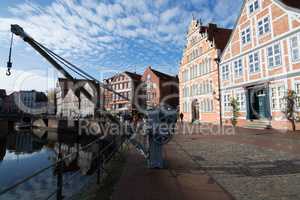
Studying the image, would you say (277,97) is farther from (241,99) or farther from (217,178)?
(217,178)

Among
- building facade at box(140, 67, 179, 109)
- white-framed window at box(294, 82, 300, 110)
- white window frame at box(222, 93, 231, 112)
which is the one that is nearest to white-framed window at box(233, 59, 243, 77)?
white window frame at box(222, 93, 231, 112)

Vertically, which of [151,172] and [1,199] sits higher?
[151,172]

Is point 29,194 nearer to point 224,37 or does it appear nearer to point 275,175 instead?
point 275,175

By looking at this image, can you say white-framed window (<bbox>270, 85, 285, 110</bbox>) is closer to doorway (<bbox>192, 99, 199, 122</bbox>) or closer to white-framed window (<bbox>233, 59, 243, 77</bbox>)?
white-framed window (<bbox>233, 59, 243, 77</bbox>)

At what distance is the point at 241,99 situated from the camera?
883 inches

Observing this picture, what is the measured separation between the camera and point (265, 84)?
1891 centimetres

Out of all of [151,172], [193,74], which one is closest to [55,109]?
[193,74]

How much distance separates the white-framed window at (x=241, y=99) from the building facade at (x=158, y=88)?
26695 millimetres

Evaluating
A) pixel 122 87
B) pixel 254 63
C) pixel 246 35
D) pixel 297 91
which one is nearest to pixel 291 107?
pixel 297 91

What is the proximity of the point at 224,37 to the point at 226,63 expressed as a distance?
7.06 meters

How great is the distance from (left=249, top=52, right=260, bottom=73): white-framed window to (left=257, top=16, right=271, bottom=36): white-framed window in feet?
6.42

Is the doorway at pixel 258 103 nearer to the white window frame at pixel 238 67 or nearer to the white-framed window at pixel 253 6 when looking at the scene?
the white window frame at pixel 238 67

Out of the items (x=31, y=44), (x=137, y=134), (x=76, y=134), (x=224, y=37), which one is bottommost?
(x=76, y=134)

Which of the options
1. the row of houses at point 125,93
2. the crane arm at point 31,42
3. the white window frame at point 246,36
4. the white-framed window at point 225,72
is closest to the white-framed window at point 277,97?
the white window frame at point 246,36
